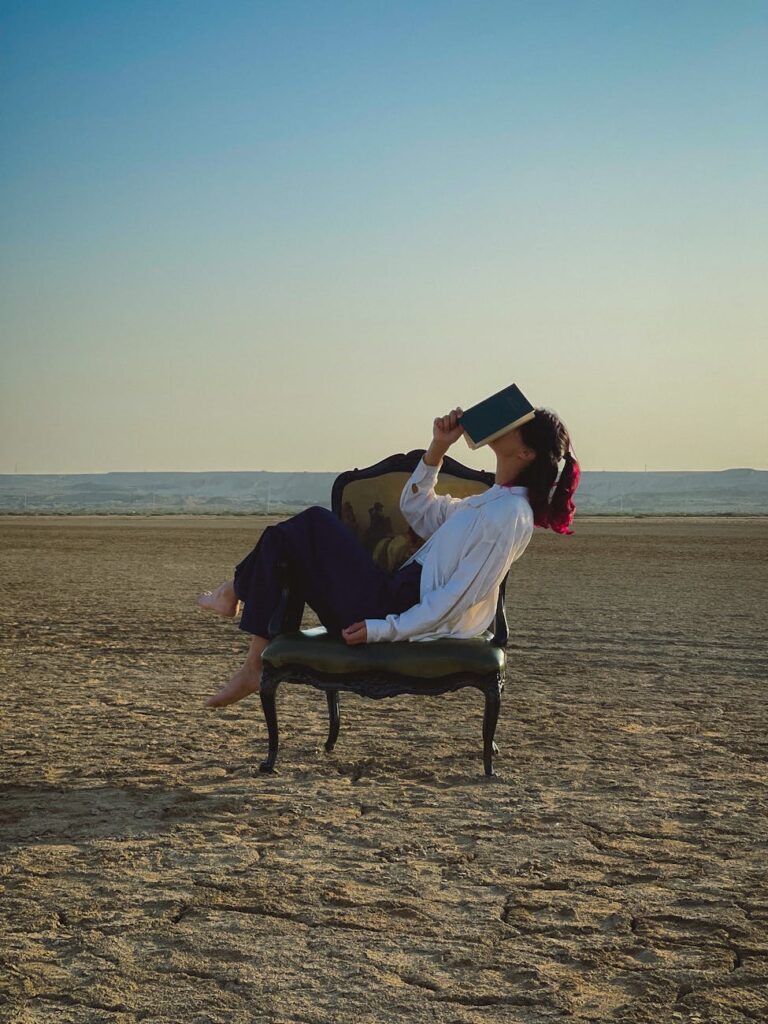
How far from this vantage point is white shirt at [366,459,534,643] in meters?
4.59

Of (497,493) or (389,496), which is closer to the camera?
(497,493)

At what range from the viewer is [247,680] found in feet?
16.3

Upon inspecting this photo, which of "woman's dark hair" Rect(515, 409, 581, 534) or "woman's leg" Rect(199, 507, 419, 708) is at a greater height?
"woman's dark hair" Rect(515, 409, 581, 534)


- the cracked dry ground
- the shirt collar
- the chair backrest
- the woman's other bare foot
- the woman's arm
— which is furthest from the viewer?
the chair backrest

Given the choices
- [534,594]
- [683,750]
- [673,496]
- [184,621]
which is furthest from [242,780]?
[673,496]

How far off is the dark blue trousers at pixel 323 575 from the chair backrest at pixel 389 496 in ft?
2.22

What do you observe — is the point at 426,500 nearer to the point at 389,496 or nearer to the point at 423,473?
the point at 423,473

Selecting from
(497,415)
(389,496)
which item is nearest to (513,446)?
(497,415)

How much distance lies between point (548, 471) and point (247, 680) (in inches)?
61.9

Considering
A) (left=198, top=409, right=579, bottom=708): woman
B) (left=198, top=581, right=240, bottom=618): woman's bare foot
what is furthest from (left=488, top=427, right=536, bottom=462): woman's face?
(left=198, top=581, right=240, bottom=618): woman's bare foot

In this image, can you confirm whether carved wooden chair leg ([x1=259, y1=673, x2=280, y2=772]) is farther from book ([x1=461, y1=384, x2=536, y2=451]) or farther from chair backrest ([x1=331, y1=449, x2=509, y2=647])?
book ([x1=461, y1=384, x2=536, y2=451])

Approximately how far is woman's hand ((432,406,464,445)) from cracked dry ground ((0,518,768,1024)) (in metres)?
1.44

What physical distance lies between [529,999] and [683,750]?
294cm

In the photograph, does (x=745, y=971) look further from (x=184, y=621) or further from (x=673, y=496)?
(x=673, y=496)
